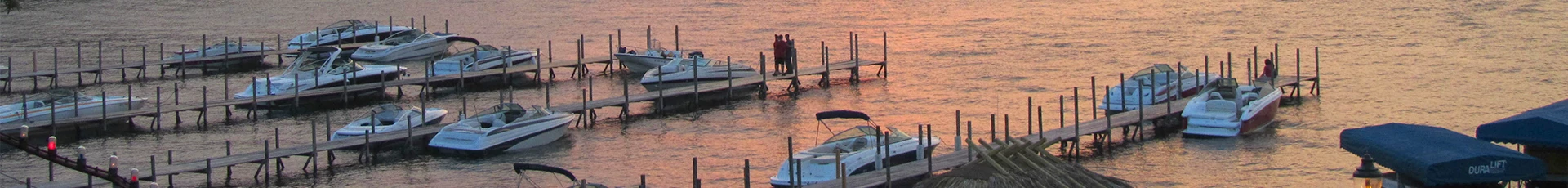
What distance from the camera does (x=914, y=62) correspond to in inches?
2648

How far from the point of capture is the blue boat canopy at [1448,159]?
98.3 ft

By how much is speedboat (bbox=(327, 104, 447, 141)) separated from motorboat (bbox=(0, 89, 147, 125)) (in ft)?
22.7

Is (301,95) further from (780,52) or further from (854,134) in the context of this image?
(854,134)

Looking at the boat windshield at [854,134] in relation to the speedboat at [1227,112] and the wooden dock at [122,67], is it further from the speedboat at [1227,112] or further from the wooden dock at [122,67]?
the wooden dock at [122,67]

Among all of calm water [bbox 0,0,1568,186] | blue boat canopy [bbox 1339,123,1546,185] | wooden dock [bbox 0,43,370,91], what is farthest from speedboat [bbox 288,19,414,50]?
blue boat canopy [bbox 1339,123,1546,185]

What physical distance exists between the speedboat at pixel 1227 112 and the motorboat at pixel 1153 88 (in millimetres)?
1137

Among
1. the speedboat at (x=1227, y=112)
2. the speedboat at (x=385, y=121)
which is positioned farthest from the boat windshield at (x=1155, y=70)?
the speedboat at (x=385, y=121)

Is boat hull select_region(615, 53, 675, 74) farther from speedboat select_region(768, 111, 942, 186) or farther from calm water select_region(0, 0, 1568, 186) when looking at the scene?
speedboat select_region(768, 111, 942, 186)

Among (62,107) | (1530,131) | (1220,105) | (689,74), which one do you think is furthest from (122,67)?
(1530,131)

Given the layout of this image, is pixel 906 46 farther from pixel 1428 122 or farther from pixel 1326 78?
pixel 1428 122

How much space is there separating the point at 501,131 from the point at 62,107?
11563 mm

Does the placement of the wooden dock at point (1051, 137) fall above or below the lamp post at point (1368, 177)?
below

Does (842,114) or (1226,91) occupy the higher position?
(1226,91)

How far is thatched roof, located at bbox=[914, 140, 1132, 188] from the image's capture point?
32562mm
